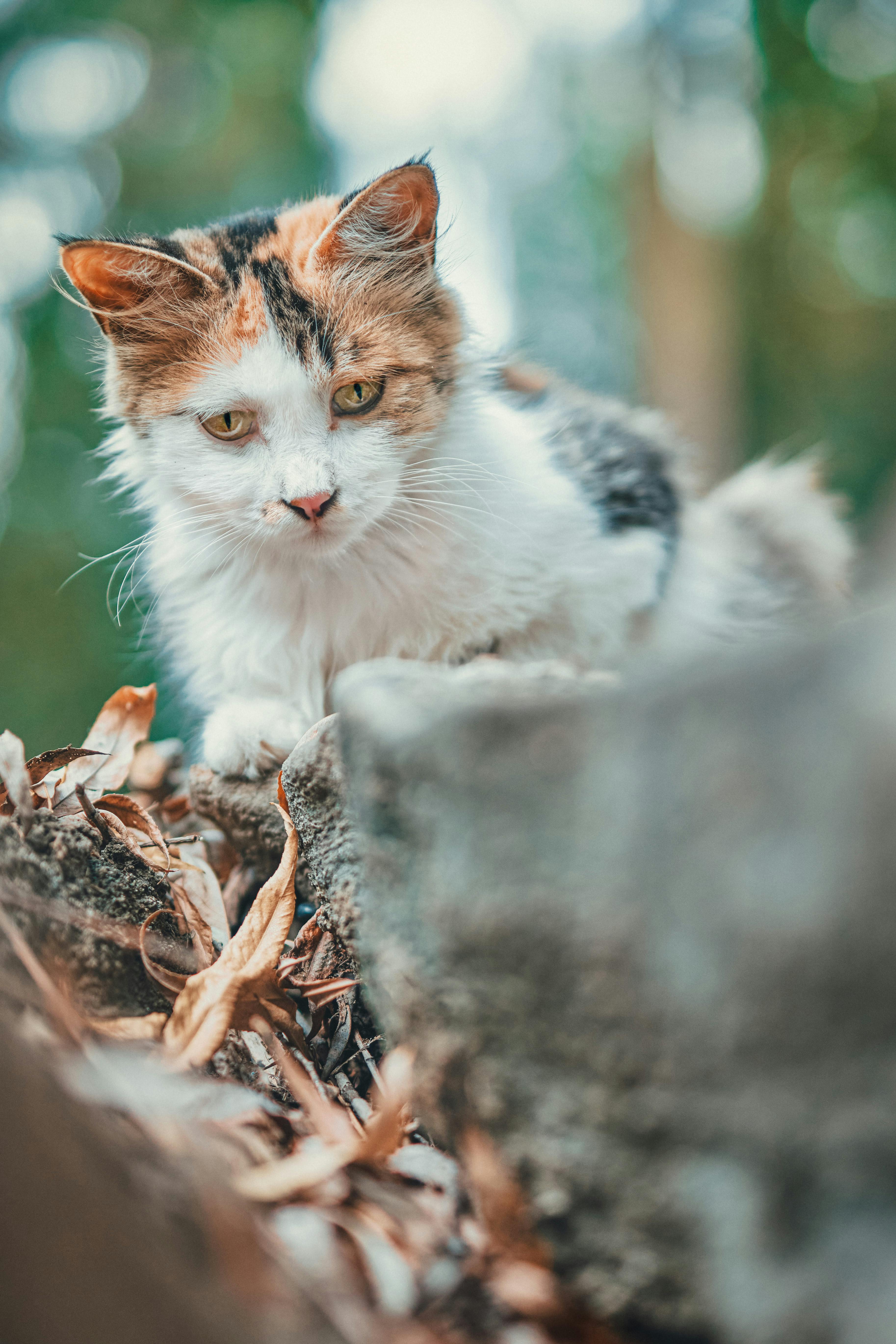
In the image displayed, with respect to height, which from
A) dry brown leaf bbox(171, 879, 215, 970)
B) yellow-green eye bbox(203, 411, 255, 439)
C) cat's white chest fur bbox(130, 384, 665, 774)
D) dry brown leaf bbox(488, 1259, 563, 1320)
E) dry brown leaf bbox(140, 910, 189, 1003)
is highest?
yellow-green eye bbox(203, 411, 255, 439)

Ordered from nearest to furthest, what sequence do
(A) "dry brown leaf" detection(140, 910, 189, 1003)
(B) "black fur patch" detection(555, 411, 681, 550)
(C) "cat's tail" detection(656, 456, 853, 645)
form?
(A) "dry brown leaf" detection(140, 910, 189, 1003) → (B) "black fur patch" detection(555, 411, 681, 550) → (C) "cat's tail" detection(656, 456, 853, 645)

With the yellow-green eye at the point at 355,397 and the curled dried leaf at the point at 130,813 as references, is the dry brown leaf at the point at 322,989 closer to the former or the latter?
the curled dried leaf at the point at 130,813

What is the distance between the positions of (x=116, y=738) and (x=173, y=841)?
168mm

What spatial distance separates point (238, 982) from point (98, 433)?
128 inches

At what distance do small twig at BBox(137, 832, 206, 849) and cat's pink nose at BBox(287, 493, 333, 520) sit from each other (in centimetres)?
46

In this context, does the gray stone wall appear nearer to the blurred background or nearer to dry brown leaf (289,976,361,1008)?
dry brown leaf (289,976,361,1008)

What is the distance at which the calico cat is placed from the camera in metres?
1.18

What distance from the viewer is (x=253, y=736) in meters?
1.15

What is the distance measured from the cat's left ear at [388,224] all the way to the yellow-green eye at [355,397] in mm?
214

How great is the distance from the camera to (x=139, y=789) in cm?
146

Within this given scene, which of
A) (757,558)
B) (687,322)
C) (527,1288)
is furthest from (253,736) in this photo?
(687,322)

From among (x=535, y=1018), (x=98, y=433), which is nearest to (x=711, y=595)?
(x=535, y=1018)

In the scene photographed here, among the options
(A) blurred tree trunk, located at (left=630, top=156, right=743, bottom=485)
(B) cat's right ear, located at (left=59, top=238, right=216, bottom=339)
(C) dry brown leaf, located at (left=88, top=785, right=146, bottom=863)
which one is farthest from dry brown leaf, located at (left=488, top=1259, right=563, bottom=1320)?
(A) blurred tree trunk, located at (left=630, top=156, right=743, bottom=485)

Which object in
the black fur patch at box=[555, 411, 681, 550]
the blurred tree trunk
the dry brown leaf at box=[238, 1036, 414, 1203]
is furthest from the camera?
the blurred tree trunk
